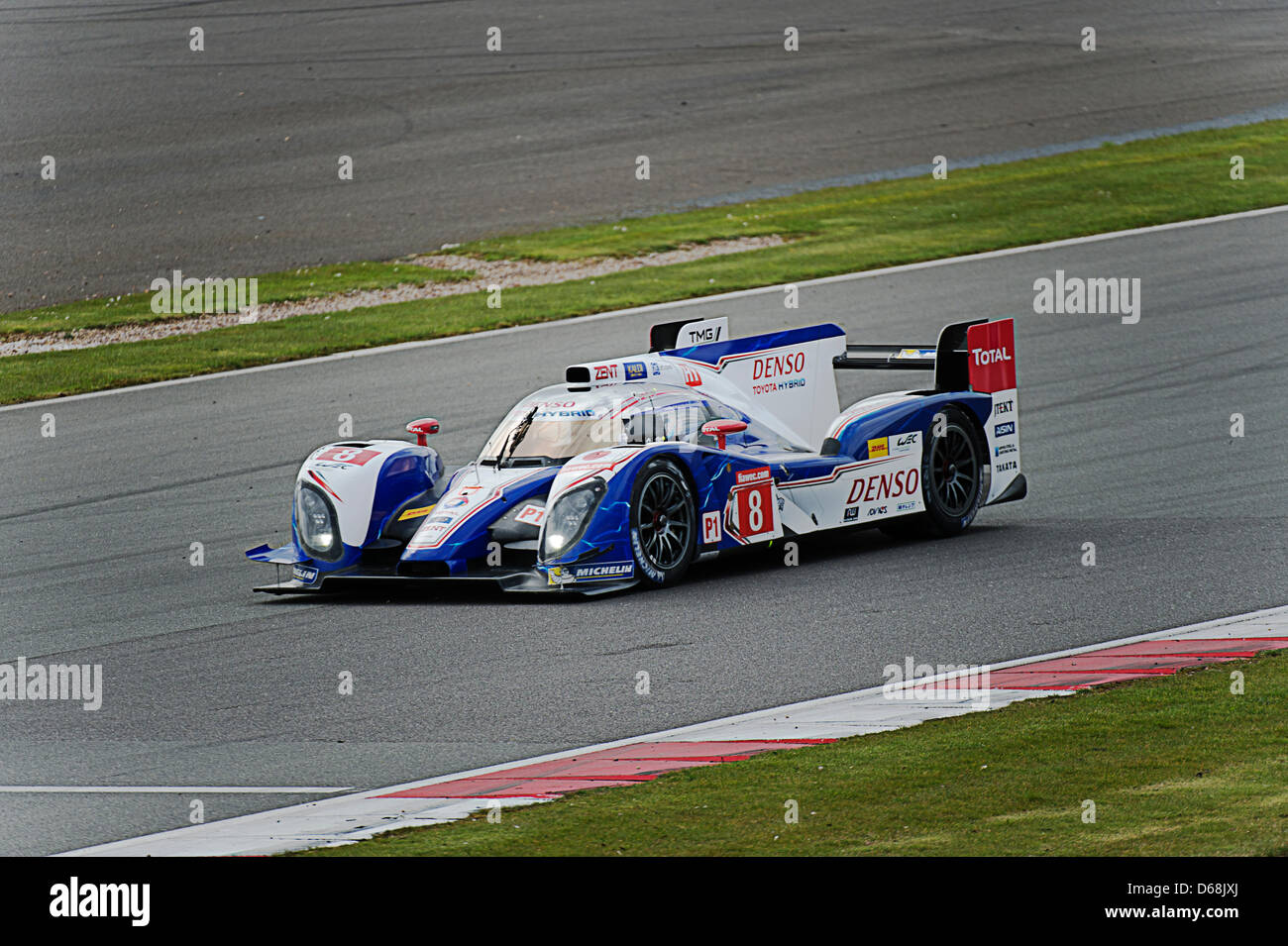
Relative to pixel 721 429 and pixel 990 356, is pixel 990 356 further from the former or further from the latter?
pixel 721 429

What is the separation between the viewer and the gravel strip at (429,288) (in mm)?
20172

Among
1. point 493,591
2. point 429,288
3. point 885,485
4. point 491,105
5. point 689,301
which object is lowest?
point 493,591

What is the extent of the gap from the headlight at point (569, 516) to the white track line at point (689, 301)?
28.7ft

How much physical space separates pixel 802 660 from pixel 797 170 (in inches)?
714

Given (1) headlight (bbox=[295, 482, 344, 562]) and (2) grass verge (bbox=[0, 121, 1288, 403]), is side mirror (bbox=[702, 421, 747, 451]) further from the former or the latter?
(2) grass verge (bbox=[0, 121, 1288, 403])

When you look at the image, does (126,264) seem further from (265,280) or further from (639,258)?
(639,258)

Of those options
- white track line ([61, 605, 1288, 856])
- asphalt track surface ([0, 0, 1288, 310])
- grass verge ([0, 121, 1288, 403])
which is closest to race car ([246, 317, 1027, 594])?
white track line ([61, 605, 1288, 856])

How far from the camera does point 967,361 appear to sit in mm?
13133

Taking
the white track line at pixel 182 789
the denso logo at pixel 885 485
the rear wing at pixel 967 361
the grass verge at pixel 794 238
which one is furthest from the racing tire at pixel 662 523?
the grass verge at pixel 794 238

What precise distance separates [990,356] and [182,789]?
738 centimetres

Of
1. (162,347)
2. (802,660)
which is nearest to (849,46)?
(162,347)

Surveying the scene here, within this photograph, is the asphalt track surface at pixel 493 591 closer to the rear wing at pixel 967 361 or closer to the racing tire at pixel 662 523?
the racing tire at pixel 662 523

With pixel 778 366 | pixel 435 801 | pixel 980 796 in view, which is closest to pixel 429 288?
pixel 778 366
